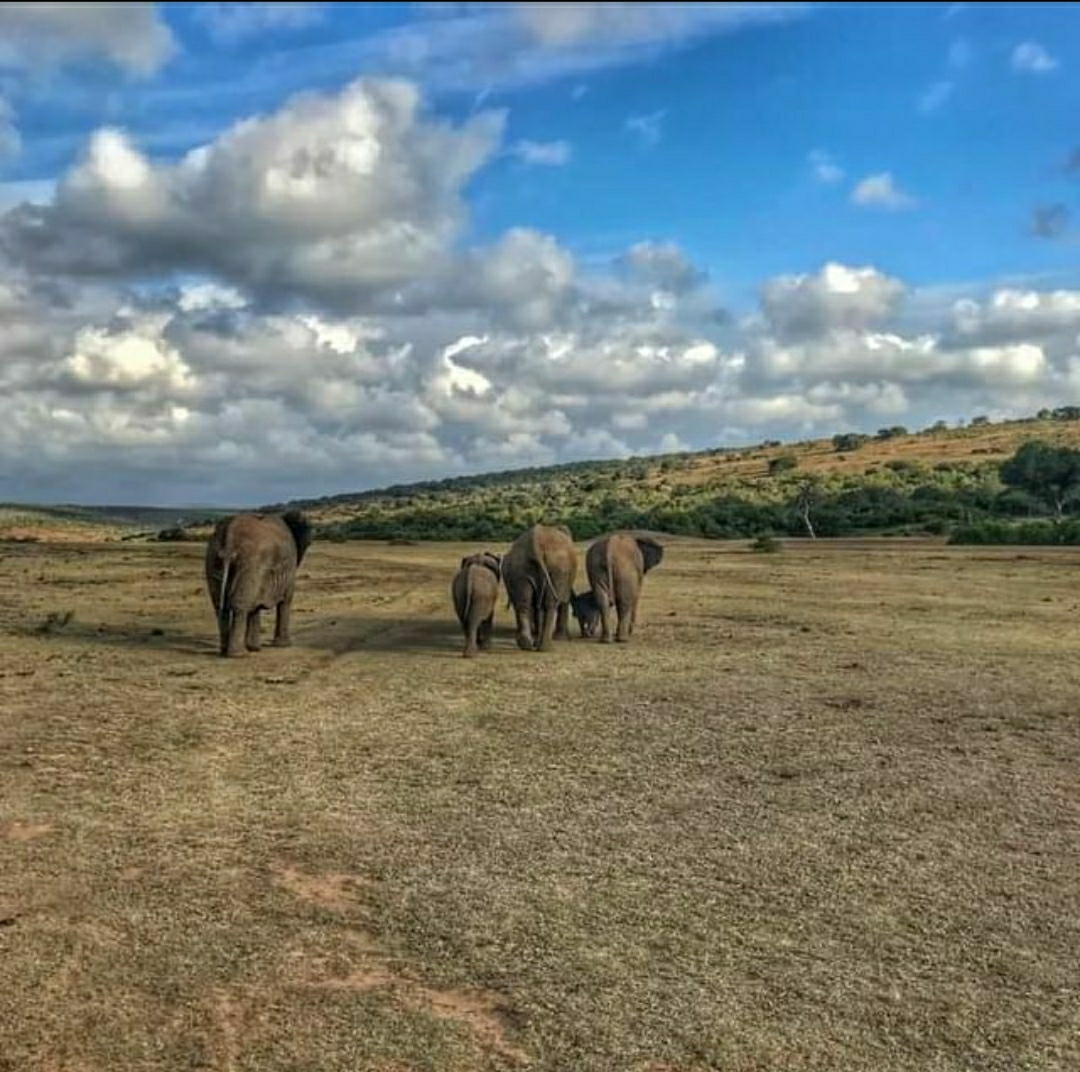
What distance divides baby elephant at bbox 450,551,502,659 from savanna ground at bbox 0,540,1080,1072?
70 cm

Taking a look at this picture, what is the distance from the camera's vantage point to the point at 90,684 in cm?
1441

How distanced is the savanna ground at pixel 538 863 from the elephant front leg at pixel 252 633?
2.00 feet

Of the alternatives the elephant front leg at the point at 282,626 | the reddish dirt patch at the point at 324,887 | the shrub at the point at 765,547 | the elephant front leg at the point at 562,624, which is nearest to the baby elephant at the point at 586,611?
the elephant front leg at the point at 562,624

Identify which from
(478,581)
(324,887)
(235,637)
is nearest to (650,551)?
(478,581)

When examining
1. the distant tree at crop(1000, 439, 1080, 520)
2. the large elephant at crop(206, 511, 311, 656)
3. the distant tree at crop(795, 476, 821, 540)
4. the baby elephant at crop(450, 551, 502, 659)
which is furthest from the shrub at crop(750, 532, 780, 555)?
the large elephant at crop(206, 511, 311, 656)

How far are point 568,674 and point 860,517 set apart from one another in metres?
48.4

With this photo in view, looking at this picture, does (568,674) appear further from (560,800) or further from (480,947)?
(480,947)

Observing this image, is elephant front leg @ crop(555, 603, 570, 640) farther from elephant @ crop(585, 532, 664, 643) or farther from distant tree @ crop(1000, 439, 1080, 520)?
distant tree @ crop(1000, 439, 1080, 520)

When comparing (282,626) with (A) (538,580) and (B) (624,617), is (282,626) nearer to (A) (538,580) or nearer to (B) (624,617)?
(A) (538,580)

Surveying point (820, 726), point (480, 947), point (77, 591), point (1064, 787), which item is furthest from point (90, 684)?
point (77, 591)

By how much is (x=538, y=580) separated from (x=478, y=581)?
991mm

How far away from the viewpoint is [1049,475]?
2499 inches

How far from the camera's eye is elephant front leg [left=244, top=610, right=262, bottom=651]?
1769 cm

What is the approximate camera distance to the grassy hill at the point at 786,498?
61.8 meters
